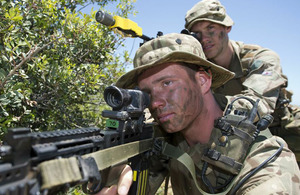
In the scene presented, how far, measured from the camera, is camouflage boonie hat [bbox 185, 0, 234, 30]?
4629 millimetres

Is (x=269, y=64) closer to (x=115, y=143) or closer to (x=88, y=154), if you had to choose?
(x=115, y=143)

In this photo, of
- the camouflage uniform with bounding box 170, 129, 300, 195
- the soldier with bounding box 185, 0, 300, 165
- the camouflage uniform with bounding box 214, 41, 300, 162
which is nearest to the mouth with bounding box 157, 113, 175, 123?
the camouflage uniform with bounding box 170, 129, 300, 195

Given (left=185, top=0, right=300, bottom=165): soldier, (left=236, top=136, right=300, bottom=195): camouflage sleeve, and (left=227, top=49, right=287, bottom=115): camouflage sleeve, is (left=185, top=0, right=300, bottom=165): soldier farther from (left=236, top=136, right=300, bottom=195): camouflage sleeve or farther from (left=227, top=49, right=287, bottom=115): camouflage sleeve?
(left=236, top=136, right=300, bottom=195): camouflage sleeve

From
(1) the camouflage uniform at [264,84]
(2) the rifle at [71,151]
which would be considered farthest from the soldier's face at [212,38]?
(2) the rifle at [71,151]

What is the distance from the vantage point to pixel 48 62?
11.2ft

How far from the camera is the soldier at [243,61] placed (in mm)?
4082

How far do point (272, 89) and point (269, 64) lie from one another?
21.4 inches

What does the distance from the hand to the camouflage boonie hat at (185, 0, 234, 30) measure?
355 cm

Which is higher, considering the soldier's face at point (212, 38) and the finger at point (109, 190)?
the soldier's face at point (212, 38)

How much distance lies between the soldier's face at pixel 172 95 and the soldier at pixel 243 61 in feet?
5.74

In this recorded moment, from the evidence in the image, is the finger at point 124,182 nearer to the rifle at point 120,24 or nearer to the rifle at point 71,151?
the rifle at point 71,151

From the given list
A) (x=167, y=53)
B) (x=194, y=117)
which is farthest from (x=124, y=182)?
(x=167, y=53)

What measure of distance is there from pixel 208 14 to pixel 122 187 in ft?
12.5

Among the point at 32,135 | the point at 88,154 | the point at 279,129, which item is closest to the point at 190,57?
the point at 88,154
